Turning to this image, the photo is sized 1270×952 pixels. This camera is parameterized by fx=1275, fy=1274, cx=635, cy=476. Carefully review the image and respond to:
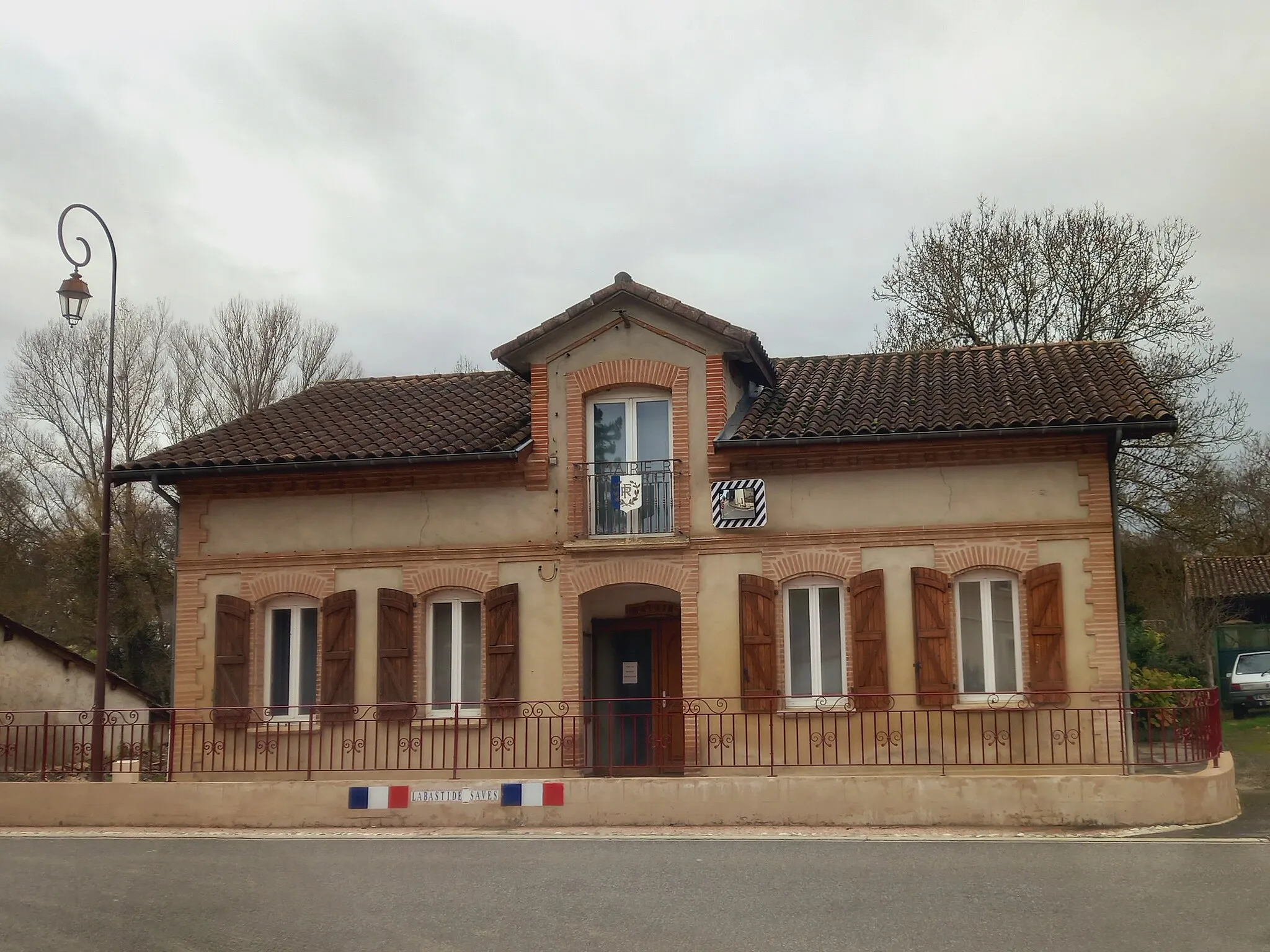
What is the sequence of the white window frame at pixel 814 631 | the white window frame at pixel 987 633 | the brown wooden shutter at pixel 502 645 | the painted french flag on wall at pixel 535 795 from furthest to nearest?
the brown wooden shutter at pixel 502 645
the white window frame at pixel 814 631
the white window frame at pixel 987 633
the painted french flag on wall at pixel 535 795

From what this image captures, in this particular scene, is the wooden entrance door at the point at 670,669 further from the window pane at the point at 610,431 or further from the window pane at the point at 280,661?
the window pane at the point at 280,661

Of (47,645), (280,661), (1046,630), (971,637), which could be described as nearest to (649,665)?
(971,637)

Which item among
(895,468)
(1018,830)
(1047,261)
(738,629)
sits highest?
(1047,261)

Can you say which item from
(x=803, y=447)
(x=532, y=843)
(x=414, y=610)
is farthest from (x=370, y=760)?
(x=803, y=447)

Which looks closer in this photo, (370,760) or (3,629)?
(370,760)

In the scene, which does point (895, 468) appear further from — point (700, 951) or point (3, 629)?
point (3, 629)

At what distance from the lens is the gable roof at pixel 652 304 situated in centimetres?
1739

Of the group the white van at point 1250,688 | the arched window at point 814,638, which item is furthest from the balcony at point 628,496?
the white van at point 1250,688

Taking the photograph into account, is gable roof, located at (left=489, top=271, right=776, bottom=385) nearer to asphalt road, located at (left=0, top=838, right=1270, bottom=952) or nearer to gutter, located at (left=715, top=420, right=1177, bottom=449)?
gutter, located at (left=715, top=420, right=1177, bottom=449)

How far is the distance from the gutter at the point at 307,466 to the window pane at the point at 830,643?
4645 millimetres

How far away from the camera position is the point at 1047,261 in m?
29.8

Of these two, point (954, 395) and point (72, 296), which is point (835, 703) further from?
point (72, 296)

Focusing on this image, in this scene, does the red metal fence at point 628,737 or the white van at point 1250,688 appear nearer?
the red metal fence at point 628,737

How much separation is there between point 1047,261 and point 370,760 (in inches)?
794
